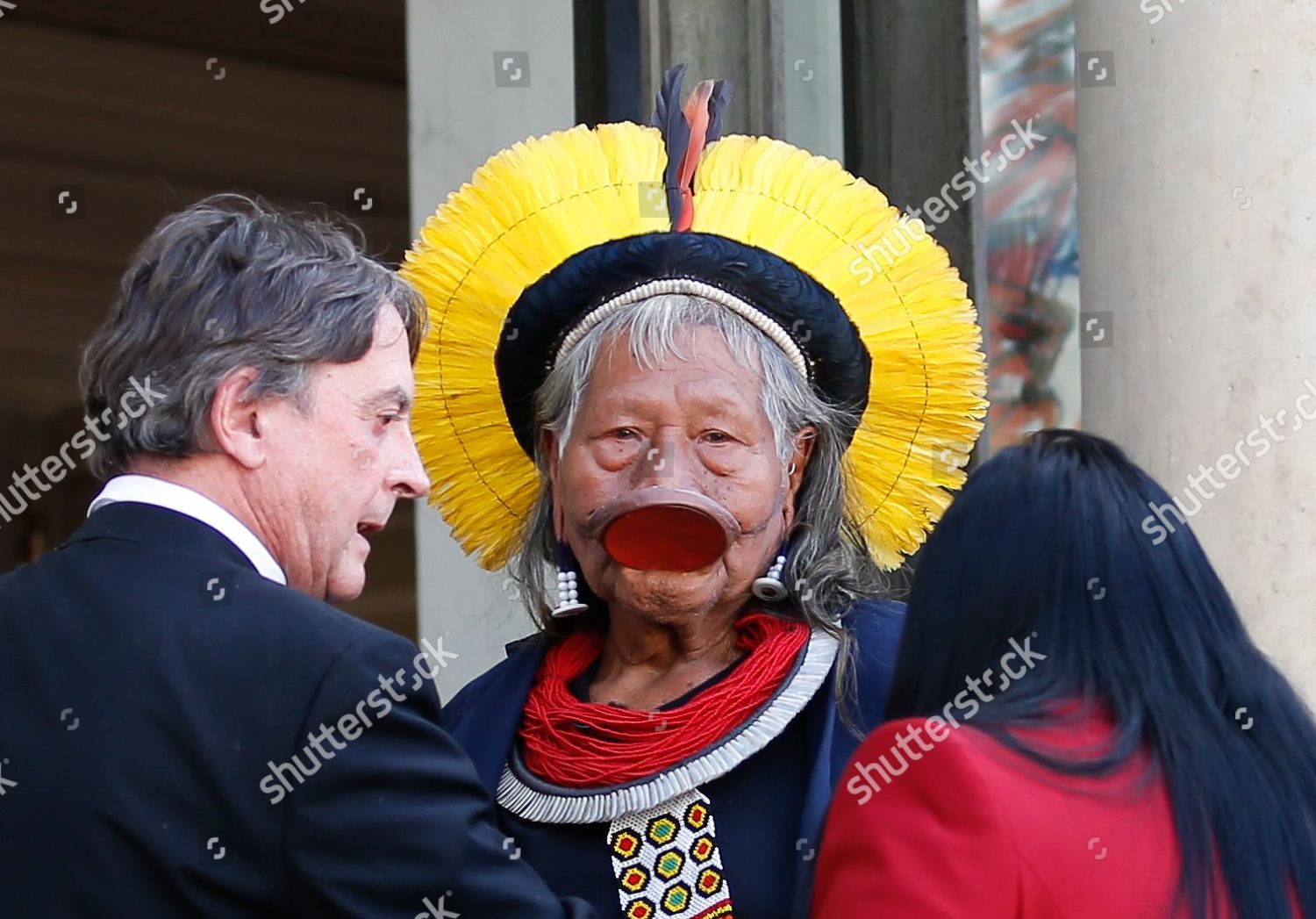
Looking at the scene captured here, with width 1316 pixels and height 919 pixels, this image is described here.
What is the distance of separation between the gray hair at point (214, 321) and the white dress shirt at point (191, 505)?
1.2 inches

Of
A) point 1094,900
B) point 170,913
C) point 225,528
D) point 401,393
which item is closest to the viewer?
point 1094,900

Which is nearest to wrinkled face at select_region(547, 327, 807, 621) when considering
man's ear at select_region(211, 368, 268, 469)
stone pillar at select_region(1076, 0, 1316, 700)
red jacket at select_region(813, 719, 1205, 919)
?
man's ear at select_region(211, 368, 268, 469)

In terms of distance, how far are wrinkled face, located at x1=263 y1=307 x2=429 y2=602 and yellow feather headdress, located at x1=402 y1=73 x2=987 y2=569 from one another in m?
0.66

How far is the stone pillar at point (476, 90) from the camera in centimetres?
441

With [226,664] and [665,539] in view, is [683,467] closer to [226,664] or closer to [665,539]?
[665,539]

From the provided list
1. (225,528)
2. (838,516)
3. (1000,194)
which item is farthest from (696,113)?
(1000,194)

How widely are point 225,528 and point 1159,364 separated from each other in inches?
75.6

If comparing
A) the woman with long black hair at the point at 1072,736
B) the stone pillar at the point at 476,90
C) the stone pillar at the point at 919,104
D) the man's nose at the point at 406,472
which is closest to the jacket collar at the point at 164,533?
the man's nose at the point at 406,472

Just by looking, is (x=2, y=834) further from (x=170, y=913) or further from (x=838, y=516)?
(x=838, y=516)

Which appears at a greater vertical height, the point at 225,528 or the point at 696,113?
the point at 696,113

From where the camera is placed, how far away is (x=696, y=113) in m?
2.71

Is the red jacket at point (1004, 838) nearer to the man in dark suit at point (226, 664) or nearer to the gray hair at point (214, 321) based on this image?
the man in dark suit at point (226, 664)

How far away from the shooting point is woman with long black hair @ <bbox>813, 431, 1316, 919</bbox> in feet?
5.05

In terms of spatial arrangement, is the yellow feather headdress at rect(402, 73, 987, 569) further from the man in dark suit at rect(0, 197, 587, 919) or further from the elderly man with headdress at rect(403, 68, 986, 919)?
the man in dark suit at rect(0, 197, 587, 919)
